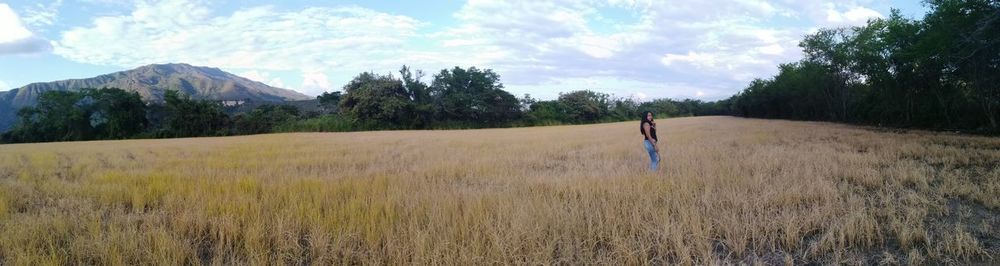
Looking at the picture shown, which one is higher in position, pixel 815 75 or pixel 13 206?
pixel 815 75

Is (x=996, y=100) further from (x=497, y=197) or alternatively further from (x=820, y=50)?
(x=497, y=197)

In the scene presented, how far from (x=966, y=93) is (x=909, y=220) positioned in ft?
99.3

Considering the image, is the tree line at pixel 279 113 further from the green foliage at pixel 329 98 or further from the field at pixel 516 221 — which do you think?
the field at pixel 516 221

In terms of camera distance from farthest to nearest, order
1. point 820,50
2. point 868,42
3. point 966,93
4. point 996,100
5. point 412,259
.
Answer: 1. point 820,50
2. point 868,42
3. point 966,93
4. point 996,100
5. point 412,259

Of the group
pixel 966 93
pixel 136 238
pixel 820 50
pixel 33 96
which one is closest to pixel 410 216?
pixel 136 238

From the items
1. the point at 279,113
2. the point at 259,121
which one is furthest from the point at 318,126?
the point at 279,113

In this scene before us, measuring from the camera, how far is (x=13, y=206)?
5613mm

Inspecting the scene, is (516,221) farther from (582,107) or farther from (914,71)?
(582,107)

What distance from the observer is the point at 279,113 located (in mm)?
57812

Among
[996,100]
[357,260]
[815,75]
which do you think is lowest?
[357,260]

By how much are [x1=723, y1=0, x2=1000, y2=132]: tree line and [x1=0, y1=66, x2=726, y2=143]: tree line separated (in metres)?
35.0

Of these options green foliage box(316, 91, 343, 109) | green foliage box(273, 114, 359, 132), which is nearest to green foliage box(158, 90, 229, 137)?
green foliage box(273, 114, 359, 132)

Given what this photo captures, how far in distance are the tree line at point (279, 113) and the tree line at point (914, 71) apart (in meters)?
35.0

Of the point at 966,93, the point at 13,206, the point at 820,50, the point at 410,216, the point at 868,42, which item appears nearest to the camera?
the point at 410,216
